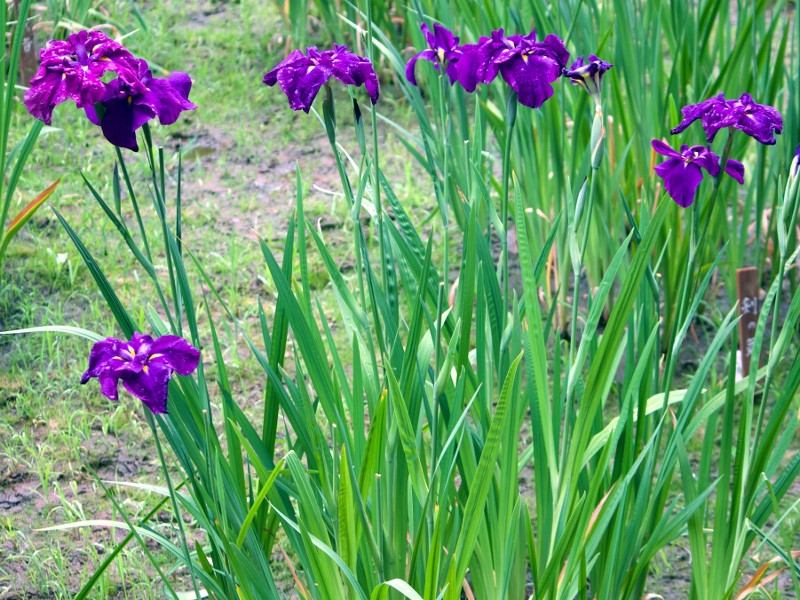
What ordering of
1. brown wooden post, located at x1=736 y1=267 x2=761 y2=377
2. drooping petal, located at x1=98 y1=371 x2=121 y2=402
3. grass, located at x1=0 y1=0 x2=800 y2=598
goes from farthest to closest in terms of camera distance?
brown wooden post, located at x1=736 y1=267 x2=761 y2=377 → grass, located at x1=0 y1=0 x2=800 y2=598 → drooping petal, located at x1=98 y1=371 x2=121 y2=402

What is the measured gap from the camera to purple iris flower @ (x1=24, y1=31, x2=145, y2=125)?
2.49 ft

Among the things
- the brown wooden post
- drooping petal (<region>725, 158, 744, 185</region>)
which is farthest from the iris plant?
the brown wooden post

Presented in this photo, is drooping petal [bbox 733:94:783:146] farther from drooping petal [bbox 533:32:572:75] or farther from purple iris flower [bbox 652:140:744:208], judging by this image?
drooping petal [bbox 533:32:572:75]

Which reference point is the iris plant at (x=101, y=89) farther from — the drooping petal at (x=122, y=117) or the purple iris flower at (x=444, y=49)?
the purple iris flower at (x=444, y=49)

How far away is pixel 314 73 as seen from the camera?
0.91 m

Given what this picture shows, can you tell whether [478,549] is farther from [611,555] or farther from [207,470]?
[207,470]

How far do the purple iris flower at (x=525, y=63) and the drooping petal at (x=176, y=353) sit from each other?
19.3 inches

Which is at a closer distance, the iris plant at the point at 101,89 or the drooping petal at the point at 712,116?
the iris plant at the point at 101,89

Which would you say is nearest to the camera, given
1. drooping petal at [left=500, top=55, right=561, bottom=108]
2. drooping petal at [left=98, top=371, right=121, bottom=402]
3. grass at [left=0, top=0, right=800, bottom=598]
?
drooping petal at [left=98, top=371, right=121, bottom=402]

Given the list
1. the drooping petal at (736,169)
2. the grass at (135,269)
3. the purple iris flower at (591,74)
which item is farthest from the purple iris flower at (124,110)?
the drooping petal at (736,169)

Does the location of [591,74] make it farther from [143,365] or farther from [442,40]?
[143,365]

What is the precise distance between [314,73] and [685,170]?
1.67 ft

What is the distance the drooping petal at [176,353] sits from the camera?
2.64 feet

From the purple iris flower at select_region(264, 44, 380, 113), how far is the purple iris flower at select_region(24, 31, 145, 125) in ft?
0.62
